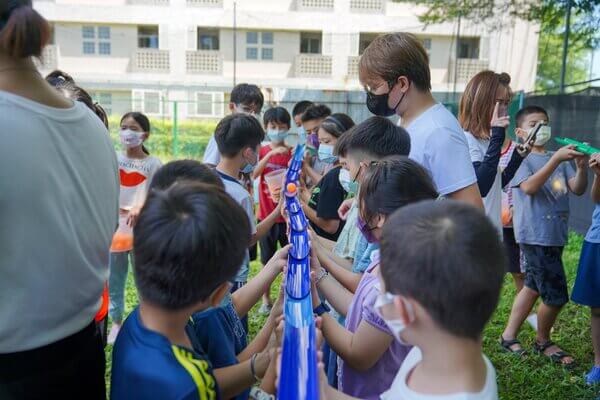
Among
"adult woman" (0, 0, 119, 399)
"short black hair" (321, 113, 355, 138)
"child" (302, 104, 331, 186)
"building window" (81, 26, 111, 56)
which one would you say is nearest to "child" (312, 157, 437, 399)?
"adult woman" (0, 0, 119, 399)

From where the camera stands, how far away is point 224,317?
1.86 meters

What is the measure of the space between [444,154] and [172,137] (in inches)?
474

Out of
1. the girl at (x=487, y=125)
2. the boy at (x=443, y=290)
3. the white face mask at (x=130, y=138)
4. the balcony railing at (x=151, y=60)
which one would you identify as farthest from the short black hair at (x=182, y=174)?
the balcony railing at (x=151, y=60)

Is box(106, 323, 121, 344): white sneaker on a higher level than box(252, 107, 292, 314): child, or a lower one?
lower

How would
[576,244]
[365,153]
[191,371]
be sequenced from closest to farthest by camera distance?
1. [191,371]
2. [365,153]
3. [576,244]

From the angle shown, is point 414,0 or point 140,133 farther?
point 414,0

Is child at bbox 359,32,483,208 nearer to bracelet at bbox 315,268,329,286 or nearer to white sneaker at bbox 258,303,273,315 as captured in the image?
bracelet at bbox 315,268,329,286

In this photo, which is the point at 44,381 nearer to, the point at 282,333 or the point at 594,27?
the point at 282,333

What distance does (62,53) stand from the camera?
22.4 m

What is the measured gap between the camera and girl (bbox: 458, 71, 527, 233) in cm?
287

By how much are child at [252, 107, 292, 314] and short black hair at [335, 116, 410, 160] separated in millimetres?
2105

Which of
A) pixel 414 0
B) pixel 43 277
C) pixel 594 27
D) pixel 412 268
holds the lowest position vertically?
pixel 43 277

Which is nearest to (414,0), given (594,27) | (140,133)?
(594,27)

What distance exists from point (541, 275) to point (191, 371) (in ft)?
10.8
